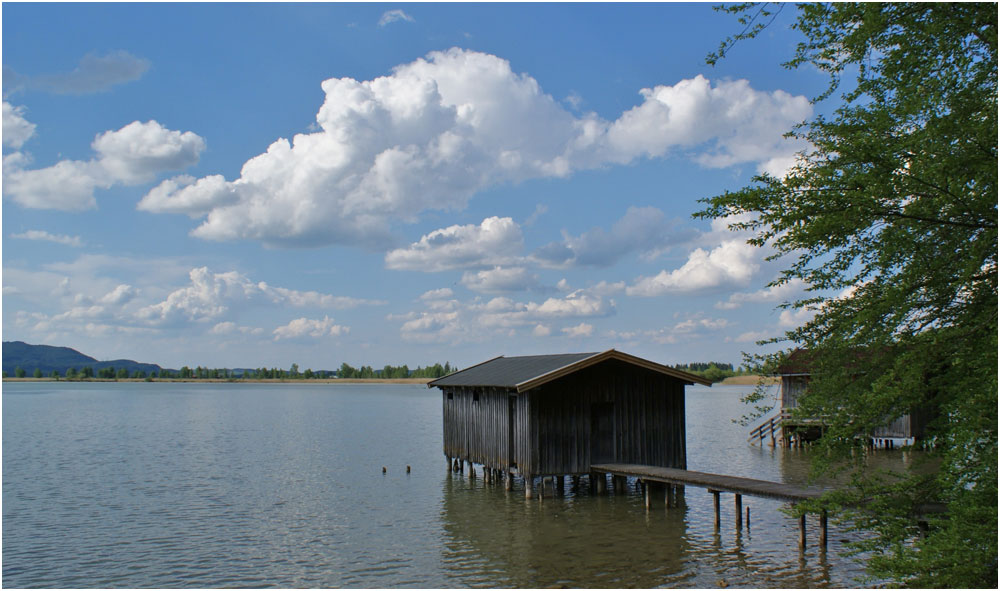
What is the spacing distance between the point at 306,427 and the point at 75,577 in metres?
47.3

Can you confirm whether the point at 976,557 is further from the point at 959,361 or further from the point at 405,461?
the point at 405,461

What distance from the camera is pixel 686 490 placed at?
26797mm

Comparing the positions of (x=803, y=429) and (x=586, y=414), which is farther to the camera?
(x=803, y=429)

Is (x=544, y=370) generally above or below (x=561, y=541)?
above

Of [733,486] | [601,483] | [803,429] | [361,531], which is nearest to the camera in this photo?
[733,486]

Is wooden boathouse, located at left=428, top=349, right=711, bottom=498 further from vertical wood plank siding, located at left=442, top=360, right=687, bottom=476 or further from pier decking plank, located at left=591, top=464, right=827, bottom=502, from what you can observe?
pier decking plank, located at left=591, top=464, right=827, bottom=502

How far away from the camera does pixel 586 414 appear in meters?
25.0

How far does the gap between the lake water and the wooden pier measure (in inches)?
24.4

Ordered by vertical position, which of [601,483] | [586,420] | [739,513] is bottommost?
[601,483]

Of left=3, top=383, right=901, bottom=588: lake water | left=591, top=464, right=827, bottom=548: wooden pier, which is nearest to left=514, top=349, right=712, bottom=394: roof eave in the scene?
left=591, top=464, right=827, bottom=548: wooden pier

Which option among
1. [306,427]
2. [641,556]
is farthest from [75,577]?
[306,427]

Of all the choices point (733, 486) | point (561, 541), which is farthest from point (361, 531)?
point (733, 486)

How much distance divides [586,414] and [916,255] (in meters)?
15.6

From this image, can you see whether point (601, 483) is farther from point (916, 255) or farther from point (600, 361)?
point (916, 255)
